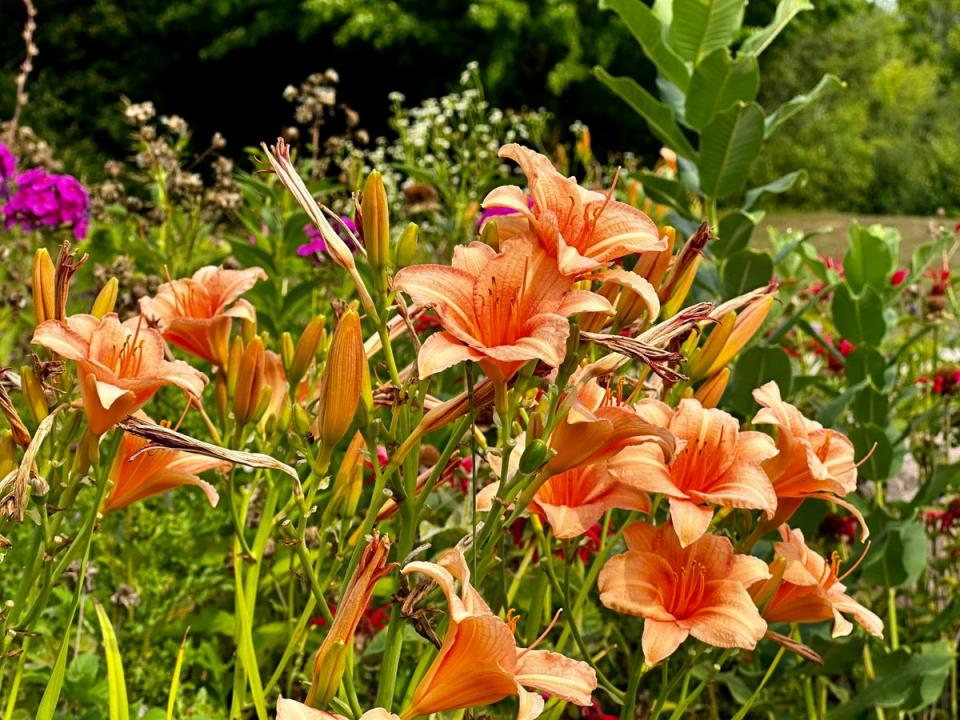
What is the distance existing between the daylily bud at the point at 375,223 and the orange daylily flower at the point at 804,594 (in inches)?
20.5

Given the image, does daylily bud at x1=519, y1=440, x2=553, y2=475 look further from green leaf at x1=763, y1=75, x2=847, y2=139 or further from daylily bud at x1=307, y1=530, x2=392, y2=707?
green leaf at x1=763, y1=75, x2=847, y2=139

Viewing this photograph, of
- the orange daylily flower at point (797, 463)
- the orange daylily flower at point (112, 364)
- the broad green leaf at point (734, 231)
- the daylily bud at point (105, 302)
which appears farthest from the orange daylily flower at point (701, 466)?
the broad green leaf at point (734, 231)

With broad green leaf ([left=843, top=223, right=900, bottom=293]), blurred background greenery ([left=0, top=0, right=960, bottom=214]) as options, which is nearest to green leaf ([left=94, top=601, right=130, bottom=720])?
broad green leaf ([left=843, top=223, right=900, bottom=293])

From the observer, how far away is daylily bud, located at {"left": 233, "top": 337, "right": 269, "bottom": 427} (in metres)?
1.22

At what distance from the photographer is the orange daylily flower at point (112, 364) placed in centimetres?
97

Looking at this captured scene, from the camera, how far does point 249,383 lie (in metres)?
1.23

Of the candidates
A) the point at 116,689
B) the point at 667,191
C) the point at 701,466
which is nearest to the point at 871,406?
the point at 667,191

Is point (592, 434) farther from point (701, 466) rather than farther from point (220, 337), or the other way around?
point (220, 337)

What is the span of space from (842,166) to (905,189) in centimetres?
124

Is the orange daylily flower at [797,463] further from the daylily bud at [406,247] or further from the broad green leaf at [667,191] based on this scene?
the broad green leaf at [667,191]

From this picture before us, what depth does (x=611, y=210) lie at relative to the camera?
0.95 m

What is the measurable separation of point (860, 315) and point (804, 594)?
3.40 feet

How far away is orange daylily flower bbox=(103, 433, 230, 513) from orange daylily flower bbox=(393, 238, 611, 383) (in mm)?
396

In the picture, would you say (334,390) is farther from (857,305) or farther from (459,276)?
(857,305)
